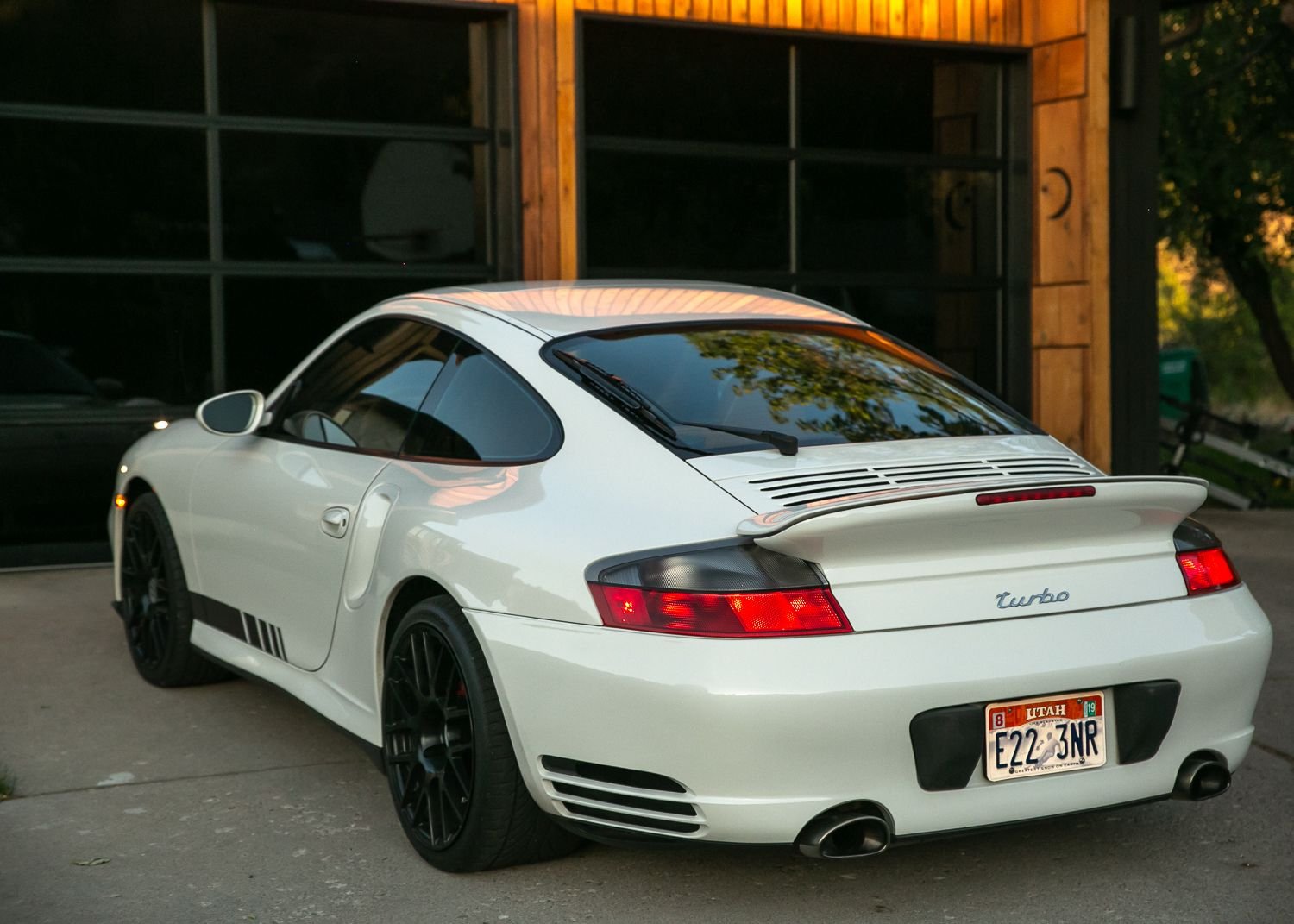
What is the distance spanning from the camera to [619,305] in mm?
4496

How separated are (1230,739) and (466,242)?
6887mm

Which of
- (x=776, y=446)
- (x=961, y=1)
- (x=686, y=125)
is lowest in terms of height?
(x=776, y=446)

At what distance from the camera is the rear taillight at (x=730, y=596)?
10.3 feet

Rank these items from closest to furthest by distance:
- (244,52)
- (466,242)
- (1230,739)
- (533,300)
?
1. (1230,739)
2. (533,300)
3. (244,52)
4. (466,242)

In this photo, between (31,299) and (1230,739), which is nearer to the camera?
(1230,739)

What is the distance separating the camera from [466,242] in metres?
9.67

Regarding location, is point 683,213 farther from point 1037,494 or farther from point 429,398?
point 1037,494

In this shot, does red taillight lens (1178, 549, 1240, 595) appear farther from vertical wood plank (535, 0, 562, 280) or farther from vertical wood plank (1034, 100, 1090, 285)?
vertical wood plank (1034, 100, 1090, 285)

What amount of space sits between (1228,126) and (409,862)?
603 inches

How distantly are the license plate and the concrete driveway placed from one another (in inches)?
17.2

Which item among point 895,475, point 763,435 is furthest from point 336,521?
point 895,475

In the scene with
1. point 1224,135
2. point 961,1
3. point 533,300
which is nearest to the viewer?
point 533,300

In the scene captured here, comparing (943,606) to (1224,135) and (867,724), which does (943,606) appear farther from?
(1224,135)

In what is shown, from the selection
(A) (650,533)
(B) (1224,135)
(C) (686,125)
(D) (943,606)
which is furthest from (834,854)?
(B) (1224,135)
